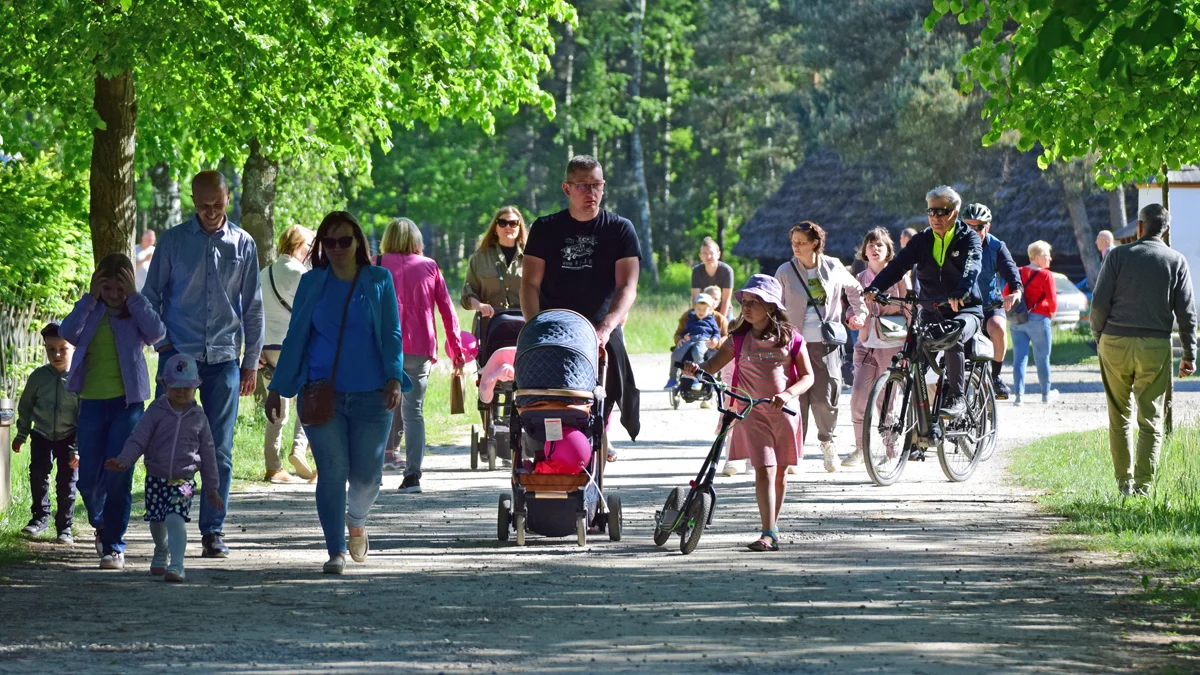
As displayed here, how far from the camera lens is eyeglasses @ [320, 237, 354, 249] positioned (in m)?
9.34

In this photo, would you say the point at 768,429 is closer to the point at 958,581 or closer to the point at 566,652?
the point at 958,581

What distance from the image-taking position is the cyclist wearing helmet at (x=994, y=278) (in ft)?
50.0

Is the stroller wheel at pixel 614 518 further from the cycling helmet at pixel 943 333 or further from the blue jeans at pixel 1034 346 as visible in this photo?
the blue jeans at pixel 1034 346

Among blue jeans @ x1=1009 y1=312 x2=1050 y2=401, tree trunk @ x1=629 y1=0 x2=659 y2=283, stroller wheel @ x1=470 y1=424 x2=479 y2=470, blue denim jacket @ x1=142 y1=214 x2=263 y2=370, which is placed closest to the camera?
blue denim jacket @ x1=142 y1=214 x2=263 y2=370

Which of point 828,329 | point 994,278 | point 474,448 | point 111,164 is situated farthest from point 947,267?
point 111,164

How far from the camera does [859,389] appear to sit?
49.2ft

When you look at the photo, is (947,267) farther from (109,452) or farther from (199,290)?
(109,452)

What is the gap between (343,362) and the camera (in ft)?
30.5

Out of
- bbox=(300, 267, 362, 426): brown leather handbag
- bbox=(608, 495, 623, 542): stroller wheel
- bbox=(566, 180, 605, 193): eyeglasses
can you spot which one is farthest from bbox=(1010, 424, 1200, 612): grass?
bbox=(300, 267, 362, 426): brown leather handbag

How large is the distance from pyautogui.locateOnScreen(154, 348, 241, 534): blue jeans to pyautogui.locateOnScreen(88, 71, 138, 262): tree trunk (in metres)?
3.47

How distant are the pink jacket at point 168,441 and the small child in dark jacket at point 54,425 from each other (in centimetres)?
143

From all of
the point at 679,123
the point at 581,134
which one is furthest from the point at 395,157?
the point at 679,123

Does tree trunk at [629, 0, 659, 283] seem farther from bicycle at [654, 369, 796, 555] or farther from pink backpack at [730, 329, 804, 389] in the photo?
bicycle at [654, 369, 796, 555]

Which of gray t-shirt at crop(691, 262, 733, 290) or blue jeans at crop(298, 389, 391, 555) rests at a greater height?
gray t-shirt at crop(691, 262, 733, 290)
